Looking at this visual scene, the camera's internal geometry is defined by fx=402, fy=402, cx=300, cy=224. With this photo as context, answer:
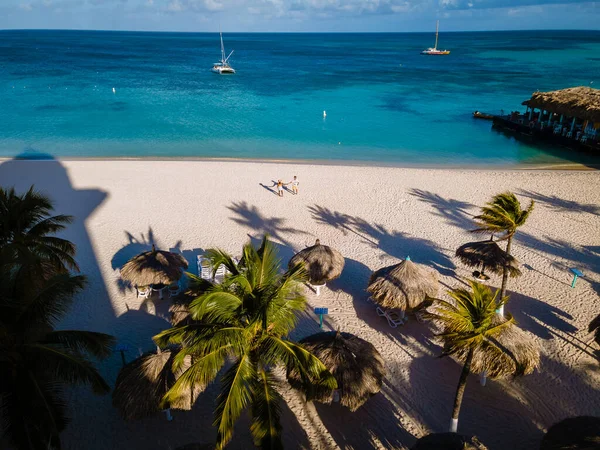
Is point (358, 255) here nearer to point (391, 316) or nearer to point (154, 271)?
point (391, 316)

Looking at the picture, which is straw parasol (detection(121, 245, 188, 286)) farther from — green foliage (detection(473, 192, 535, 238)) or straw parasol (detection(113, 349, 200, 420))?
green foliage (detection(473, 192, 535, 238))

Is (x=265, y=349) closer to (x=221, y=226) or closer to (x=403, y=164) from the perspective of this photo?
(x=221, y=226)

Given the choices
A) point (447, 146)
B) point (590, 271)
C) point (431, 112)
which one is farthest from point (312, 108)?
point (590, 271)

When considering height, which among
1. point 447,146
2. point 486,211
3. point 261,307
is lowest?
point 447,146

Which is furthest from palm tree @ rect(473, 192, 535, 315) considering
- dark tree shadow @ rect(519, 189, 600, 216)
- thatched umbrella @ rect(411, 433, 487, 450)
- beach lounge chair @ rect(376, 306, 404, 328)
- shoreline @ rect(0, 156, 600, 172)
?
shoreline @ rect(0, 156, 600, 172)

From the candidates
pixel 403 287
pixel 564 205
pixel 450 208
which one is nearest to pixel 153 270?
pixel 403 287

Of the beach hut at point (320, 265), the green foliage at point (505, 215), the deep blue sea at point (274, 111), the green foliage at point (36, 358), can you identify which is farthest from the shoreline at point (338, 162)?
the green foliage at point (36, 358)

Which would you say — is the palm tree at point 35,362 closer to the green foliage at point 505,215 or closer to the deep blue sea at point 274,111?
the green foliage at point 505,215
